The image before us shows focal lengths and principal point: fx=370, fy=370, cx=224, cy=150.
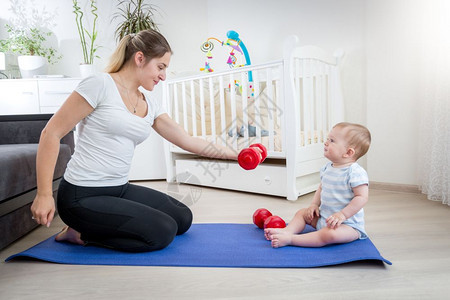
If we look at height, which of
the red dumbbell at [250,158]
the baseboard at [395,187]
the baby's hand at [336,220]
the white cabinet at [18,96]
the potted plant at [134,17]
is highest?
the potted plant at [134,17]

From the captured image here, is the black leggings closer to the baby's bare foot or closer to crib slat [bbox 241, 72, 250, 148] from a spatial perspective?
the baby's bare foot

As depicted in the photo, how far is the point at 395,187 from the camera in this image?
92.6 inches

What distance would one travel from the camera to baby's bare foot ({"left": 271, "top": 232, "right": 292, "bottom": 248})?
131cm

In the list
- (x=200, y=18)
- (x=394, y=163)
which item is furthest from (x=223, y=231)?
(x=200, y=18)

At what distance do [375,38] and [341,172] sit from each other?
1.46 meters

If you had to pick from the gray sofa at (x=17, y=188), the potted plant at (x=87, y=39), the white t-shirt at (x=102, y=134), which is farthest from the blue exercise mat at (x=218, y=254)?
the potted plant at (x=87, y=39)

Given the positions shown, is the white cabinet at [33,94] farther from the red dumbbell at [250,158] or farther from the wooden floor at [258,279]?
the red dumbbell at [250,158]

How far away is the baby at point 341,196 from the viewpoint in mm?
1273

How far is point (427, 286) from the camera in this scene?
39.4 inches

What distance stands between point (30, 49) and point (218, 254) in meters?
2.71

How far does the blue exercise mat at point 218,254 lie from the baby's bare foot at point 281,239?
0.02 metres

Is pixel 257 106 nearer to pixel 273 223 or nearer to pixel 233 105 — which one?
pixel 233 105

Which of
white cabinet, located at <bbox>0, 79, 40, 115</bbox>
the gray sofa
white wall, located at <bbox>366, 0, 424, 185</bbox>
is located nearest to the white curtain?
white wall, located at <bbox>366, 0, 424, 185</bbox>

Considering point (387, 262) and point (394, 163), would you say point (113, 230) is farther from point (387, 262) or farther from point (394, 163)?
point (394, 163)
